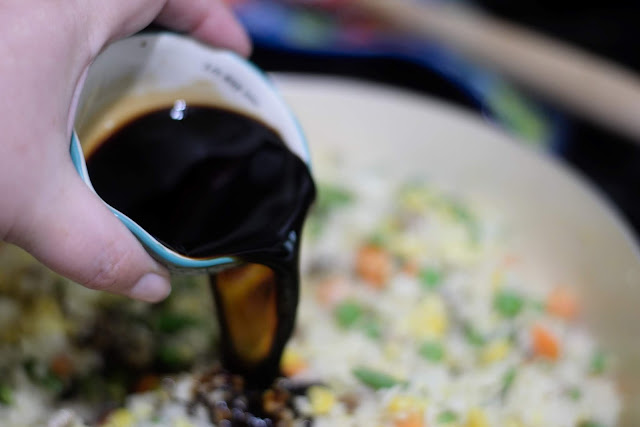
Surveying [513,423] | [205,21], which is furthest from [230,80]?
[513,423]

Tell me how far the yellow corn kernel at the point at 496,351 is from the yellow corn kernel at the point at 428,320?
10cm

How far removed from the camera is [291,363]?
1310 mm

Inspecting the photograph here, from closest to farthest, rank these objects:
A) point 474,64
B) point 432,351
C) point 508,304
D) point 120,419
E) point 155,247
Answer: point 155,247 → point 120,419 → point 432,351 → point 508,304 → point 474,64

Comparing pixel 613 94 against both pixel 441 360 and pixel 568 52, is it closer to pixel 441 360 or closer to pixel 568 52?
pixel 568 52

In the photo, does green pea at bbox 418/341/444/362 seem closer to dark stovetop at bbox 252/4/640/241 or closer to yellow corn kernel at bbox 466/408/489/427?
yellow corn kernel at bbox 466/408/489/427

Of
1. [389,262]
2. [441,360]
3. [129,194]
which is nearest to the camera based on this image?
[129,194]

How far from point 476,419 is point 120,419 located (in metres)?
0.64

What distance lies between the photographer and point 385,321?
1.46m

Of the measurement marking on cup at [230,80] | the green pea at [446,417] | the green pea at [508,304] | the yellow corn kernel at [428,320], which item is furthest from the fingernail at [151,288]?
the green pea at [508,304]

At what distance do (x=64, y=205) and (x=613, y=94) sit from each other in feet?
5.69

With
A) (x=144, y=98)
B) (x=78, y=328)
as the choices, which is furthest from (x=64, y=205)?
(x=78, y=328)

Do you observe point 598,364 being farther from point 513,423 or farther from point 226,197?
point 226,197

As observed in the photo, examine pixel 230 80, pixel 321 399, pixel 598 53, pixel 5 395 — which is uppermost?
pixel 230 80

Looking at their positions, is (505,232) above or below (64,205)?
below
